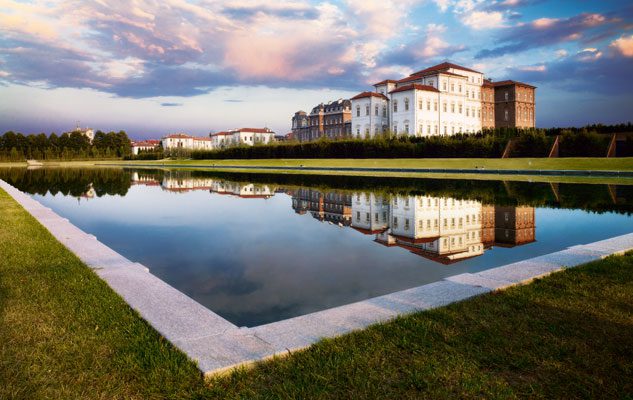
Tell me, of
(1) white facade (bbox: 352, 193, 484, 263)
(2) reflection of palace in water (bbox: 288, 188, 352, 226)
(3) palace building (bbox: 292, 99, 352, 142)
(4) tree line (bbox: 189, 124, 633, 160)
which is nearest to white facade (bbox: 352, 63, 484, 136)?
(4) tree line (bbox: 189, 124, 633, 160)

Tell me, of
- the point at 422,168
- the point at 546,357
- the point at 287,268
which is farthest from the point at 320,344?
the point at 422,168

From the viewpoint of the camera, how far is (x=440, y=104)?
5700cm

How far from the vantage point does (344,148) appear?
41.5m

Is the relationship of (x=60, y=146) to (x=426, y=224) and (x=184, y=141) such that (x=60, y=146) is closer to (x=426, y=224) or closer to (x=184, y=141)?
(x=184, y=141)

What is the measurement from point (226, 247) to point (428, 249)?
9.85 ft

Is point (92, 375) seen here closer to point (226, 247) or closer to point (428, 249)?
point (226, 247)

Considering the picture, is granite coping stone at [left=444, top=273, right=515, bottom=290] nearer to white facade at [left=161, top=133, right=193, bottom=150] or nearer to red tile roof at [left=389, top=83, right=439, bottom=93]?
red tile roof at [left=389, top=83, right=439, bottom=93]

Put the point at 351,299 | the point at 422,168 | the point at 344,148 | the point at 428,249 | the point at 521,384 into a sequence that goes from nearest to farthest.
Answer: the point at 521,384 < the point at 351,299 < the point at 428,249 < the point at 422,168 < the point at 344,148

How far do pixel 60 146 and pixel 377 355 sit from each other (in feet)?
340

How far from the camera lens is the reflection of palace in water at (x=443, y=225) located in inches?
270

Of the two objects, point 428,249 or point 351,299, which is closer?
point 351,299

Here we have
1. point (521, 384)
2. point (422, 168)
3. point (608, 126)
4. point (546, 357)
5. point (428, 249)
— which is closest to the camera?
point (521, 384)

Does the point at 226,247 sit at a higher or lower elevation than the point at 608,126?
lower

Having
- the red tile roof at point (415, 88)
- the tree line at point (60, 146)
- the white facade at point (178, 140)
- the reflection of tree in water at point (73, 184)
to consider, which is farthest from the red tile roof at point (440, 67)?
the white facade at point (178, 140)
